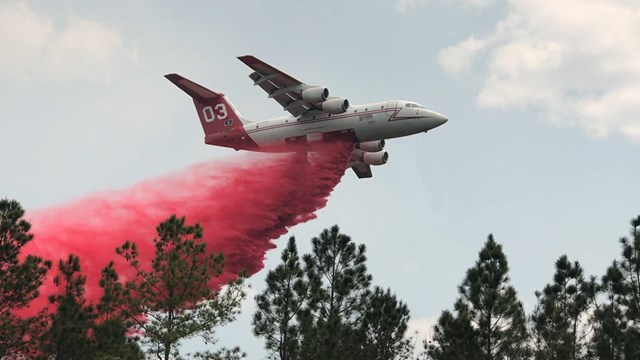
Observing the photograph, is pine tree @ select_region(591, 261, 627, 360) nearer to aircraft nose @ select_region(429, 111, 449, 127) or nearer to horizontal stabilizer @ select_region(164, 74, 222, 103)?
aircraft nose @ select_region(429, 111, 449, 127)

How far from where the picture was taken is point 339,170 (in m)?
49.4

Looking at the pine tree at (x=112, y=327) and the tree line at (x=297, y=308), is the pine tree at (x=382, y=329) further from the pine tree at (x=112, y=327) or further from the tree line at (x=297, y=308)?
the pine tree at (x=112, y=327)

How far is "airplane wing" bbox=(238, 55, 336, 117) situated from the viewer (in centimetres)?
4703

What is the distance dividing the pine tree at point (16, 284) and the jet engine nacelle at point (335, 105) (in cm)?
1808

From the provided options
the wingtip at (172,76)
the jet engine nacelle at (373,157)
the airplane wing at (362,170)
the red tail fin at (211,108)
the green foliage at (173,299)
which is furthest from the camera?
the airplane wing at (362,170)

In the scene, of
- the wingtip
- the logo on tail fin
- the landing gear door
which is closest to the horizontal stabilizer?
the wingtip

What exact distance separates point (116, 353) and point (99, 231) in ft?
47.4

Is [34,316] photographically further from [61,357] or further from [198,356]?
[198,356]

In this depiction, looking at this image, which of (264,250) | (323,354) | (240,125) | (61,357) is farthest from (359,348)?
(61,357)

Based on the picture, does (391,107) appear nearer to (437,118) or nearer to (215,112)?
(437,118)

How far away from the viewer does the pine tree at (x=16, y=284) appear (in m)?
36.7

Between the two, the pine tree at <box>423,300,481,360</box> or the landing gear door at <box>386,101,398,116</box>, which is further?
the landing gear door at <box>386,101,398,116</box>

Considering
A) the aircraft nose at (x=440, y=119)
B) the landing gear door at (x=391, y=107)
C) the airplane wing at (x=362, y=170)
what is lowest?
the aircraft nose at (x=440, y=119)

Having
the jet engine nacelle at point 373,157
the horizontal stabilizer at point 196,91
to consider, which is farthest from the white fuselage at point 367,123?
the horizontal stabilizer at point 196,91
